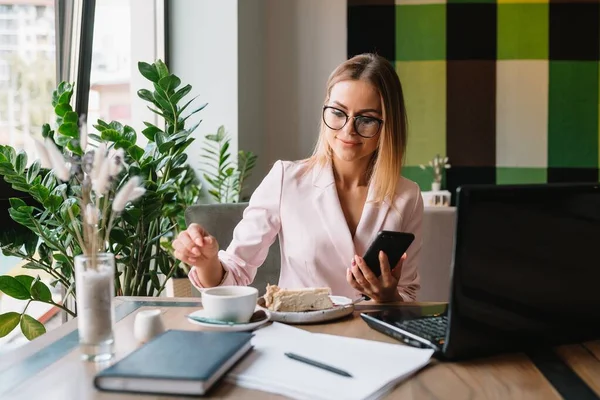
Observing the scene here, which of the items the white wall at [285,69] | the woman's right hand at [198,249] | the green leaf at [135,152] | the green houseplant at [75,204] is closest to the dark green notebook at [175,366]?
the woman's right hand at [198,249]

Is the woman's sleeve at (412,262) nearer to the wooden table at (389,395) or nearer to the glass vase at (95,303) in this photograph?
the wooden table at (389,395)

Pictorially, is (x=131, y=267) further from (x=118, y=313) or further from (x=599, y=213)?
(x=599, y=213)

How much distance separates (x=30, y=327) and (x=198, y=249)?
0.94 meters

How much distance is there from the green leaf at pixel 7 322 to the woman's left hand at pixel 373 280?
1.17 m

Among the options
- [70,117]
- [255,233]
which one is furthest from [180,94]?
[255,233]

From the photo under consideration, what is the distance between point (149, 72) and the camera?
2461 mm

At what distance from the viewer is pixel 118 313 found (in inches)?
56.7

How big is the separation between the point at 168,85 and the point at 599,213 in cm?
167

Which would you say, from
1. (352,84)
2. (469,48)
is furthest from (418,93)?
(352,84)

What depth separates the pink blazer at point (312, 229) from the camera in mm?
1842

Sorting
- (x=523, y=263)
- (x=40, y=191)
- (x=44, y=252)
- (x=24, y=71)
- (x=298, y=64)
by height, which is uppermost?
(x=298, y=64)

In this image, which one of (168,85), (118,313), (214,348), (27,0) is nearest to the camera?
(214,348)

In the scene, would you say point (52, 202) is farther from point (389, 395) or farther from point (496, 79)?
point (496, 79)

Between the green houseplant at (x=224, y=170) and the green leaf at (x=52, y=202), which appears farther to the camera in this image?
the green houseplant at (x=224, y=170)
